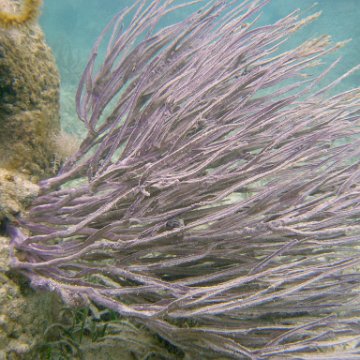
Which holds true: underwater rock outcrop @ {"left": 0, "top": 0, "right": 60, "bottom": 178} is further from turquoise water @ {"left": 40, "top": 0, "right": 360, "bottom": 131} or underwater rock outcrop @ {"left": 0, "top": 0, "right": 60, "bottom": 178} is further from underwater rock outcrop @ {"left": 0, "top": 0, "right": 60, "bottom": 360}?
turquoise water @ {"left": 40, "top": 0, "right": 360, "bottom": 131}

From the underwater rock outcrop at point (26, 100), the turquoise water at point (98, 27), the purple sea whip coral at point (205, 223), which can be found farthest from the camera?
the turquoise water at point (98, 27)

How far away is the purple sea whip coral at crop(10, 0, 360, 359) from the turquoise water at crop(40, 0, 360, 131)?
6.48 meters

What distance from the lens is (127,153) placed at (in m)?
2.24

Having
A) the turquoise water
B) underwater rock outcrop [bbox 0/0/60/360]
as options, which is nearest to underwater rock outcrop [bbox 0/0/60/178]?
underwater rock outcrop [bbox 0/0/60/360]

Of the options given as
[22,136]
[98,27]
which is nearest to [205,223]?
[22,136]

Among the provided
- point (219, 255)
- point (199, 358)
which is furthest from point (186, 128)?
point (199, 358)

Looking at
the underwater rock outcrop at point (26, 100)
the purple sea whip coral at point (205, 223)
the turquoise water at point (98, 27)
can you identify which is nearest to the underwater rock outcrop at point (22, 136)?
the underwater rock outcrop at point (26, 100)

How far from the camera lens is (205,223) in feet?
6.09

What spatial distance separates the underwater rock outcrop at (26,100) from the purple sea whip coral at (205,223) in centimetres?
23

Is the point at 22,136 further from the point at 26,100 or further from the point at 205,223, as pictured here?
the point at 205,223

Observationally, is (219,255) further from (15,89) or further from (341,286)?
(15,89)

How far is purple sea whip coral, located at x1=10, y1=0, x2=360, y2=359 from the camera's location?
1815 millimetres

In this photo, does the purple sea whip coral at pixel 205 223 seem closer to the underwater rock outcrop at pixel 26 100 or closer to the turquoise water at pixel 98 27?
the underwater rock outcrop at pixel 26 100

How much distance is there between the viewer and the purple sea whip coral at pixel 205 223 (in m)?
1.82
